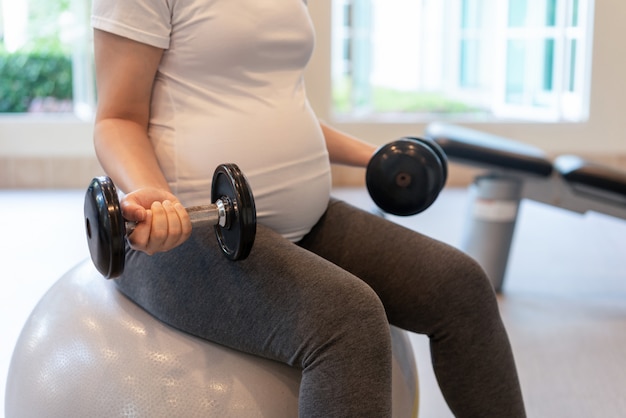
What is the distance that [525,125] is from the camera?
14.6 feet

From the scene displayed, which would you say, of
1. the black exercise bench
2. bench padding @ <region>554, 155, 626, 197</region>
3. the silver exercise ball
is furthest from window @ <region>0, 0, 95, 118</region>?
the silver exercise ball

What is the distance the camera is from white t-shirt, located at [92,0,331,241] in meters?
1.11

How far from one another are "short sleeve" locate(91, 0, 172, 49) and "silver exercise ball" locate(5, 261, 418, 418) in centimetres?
39

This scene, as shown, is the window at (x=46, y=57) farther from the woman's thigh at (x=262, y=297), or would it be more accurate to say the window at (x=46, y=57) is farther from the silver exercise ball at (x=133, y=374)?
the woman's thigh at (x=262, y=297)

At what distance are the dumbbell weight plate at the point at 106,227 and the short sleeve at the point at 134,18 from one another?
0.83 ft

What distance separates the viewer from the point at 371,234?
1.23 metres

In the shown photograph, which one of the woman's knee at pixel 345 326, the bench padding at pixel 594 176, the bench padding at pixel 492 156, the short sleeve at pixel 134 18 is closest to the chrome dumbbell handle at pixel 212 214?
the woman's knee at pixel 345 326

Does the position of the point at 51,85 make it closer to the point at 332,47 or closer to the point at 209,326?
the point at 332,47

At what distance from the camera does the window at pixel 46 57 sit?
452cm

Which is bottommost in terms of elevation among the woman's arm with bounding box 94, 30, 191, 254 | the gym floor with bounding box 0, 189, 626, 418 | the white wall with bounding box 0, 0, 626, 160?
the gym floor with bounding box 0, 189, 626, 418

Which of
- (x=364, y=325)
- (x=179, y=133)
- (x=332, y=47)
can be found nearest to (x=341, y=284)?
(x=364, y=325)

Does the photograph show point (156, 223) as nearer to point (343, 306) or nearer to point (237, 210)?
point (237, 210)

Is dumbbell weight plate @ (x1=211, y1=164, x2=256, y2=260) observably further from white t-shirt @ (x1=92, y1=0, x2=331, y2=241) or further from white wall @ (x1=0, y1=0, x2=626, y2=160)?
white wall @ (x1=0, y1=0, x2=626, y2=160)

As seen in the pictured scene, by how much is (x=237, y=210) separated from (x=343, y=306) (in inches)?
6.8
